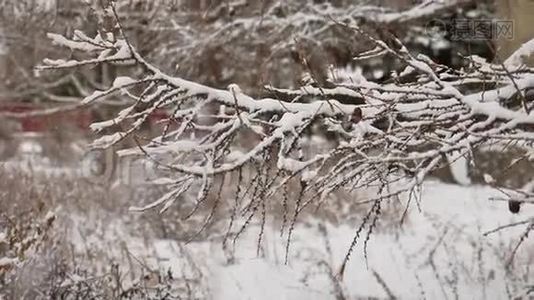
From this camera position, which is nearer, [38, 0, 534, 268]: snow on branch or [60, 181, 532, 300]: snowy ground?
[38, 0, 534, 268]: snow on branch

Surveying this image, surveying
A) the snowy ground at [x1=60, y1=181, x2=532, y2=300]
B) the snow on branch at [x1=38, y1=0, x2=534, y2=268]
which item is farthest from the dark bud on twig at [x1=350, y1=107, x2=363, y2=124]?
the snowy ground at [x1=60, y1=181, x2=532, y2=300]

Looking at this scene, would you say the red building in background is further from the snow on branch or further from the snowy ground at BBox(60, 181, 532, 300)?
the snow on branch

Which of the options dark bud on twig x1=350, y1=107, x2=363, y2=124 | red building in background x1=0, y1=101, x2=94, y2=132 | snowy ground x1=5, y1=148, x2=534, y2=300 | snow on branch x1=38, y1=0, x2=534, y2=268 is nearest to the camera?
snow on branch x1=38, y1=0, x2=534, y2=268

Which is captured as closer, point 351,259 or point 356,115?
point 356,115

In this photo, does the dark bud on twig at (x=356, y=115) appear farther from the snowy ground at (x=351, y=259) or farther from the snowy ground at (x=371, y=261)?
the snowy ground at (x=371, y=261)

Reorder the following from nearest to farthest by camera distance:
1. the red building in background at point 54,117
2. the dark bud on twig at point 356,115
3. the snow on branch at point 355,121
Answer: the snow on branch at point 355,121, the dark bud on twig at point 356,115, the red building in background at point 54,117

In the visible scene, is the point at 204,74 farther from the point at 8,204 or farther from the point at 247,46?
the point at 8,204

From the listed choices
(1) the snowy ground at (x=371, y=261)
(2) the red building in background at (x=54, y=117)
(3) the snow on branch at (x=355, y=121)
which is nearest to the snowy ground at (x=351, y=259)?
(1) the snowy ground at (x=371, y=261)

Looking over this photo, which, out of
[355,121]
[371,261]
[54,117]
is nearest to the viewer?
[355,121]

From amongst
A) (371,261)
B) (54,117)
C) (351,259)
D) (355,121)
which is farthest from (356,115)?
(54,117)

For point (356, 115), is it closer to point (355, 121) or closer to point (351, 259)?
point (355, 121)

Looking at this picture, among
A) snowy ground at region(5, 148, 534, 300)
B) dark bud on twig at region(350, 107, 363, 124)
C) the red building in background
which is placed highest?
dark bud on twig at region(350, 107, 363, 124)

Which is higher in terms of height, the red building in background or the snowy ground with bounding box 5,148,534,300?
the snowy ground with bounding box 5,148,534,300

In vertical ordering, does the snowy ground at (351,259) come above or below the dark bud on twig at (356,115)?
below
